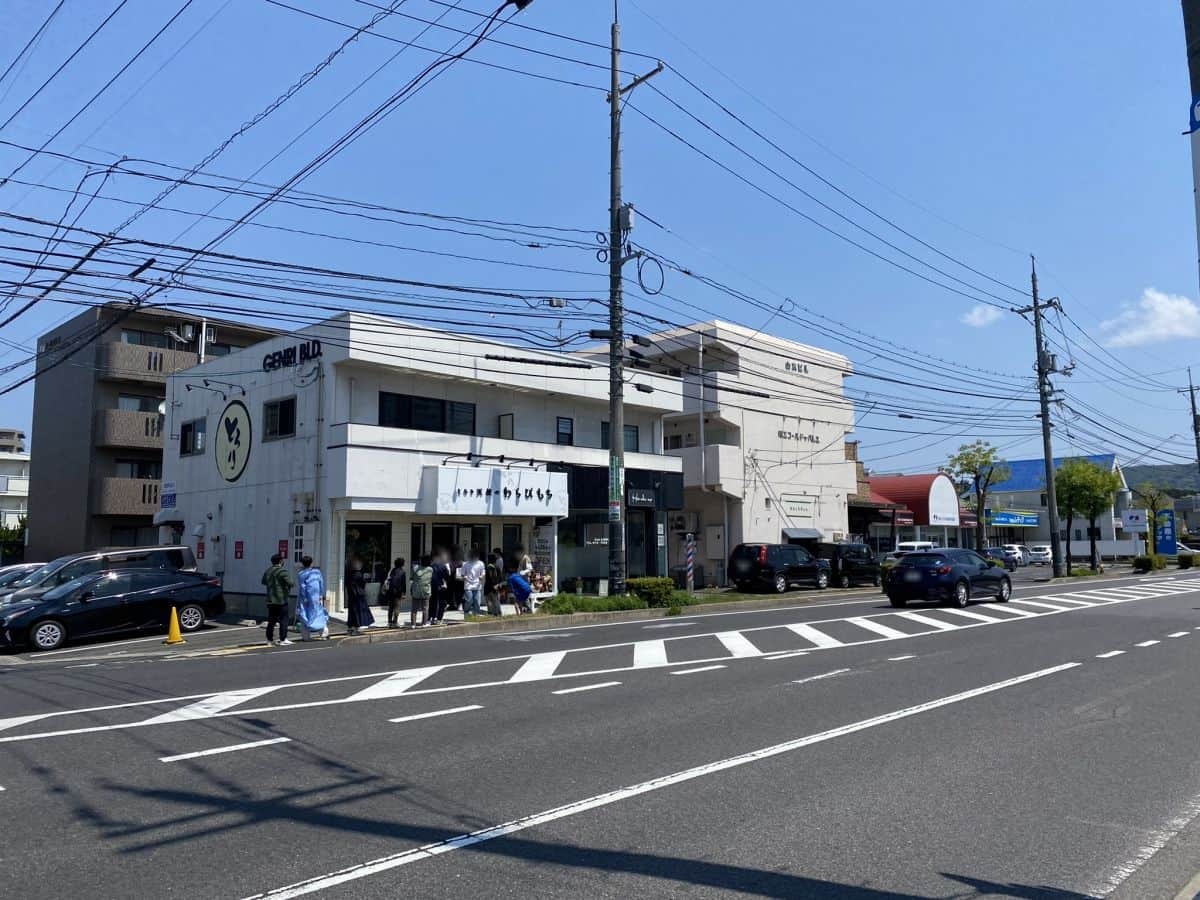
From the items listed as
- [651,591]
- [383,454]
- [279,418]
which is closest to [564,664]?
[651,591]

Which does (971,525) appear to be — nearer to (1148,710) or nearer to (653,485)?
(653,485)

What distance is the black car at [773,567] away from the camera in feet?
104

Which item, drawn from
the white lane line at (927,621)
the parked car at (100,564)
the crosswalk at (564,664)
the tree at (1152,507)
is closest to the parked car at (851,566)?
the crosswalk at (564,664)

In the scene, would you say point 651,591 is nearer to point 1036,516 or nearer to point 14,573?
point 14,573

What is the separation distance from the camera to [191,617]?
21.2 metres

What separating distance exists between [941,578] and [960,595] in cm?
62

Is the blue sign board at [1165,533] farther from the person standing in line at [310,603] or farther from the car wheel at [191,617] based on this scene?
the car wheel at [191,617]

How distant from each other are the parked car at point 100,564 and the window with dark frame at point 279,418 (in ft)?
13.9

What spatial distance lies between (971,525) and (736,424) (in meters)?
27.4

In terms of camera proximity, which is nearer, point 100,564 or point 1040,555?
point 100,564

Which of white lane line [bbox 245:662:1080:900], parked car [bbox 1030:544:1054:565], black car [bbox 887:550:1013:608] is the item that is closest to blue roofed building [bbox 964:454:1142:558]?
parked car [bbox 1030:544:1054:565]

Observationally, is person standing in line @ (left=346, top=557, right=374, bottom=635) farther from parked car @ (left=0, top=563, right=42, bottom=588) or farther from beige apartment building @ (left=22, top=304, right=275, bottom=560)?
beige apartment building @ (left=22, top=304, right=275, bottom=560)

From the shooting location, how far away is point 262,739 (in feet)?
27.6

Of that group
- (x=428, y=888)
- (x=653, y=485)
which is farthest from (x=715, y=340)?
(x=428, y=888)
